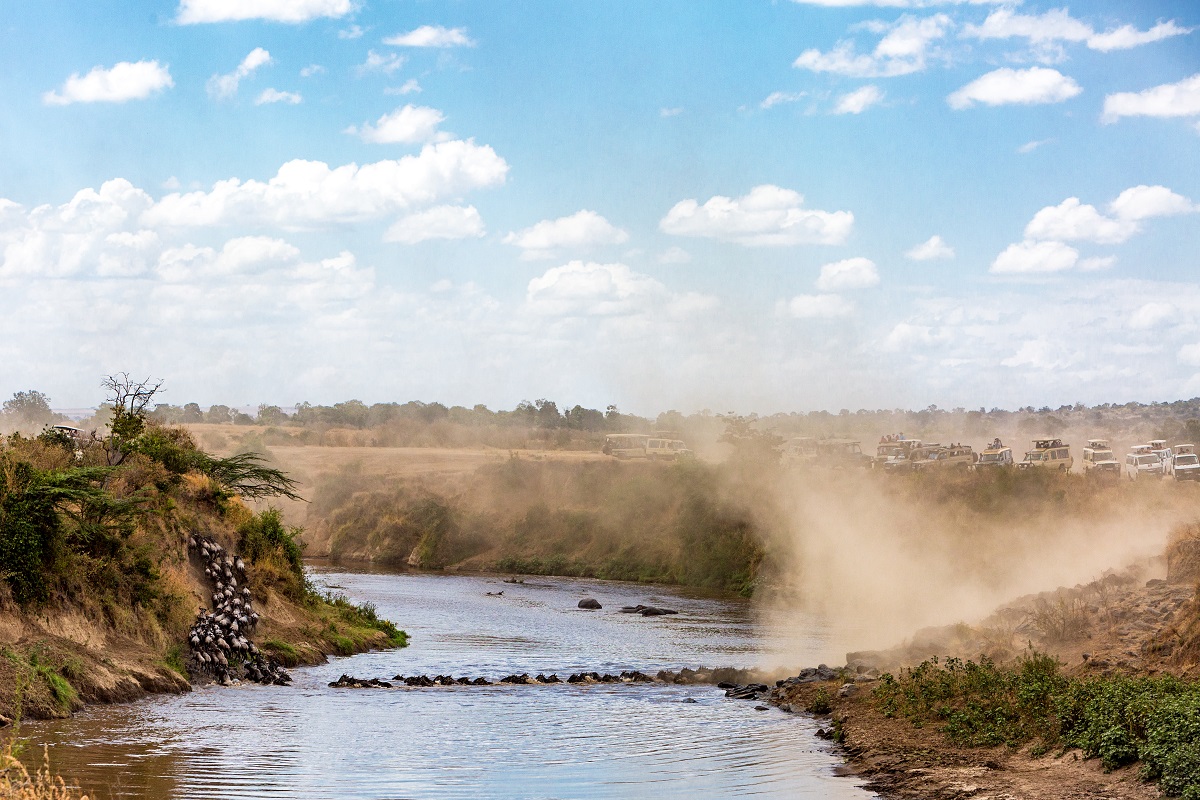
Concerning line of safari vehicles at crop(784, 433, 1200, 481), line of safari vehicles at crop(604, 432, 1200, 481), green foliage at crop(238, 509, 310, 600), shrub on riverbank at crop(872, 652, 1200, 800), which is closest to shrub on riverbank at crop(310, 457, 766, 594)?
line of safari vehicles at crop(604, 432, 1200, 481)

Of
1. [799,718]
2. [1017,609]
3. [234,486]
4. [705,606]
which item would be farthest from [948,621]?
[234,486]

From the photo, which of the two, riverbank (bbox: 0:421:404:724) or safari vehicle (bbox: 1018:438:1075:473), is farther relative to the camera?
safari vehicle (bbox: 1018:438:1075:473)

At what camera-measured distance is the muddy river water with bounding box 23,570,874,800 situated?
68.1ft

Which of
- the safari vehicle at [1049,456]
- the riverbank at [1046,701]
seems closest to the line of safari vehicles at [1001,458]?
the safari vehicle at [1049,456]

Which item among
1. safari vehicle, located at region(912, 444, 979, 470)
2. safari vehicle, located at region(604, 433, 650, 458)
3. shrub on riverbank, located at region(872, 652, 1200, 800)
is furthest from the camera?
safari vehicle, located at region(604, 433, 650, 458)

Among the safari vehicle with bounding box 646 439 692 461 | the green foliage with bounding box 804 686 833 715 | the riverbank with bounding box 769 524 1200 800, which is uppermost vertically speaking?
the safari vehicle with bounding box 646 439 692 461

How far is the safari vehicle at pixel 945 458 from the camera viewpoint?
83.1 meters

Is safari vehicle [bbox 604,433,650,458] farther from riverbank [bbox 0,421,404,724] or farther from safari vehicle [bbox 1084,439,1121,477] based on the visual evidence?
riverbank [bbox 0,421,404,724]

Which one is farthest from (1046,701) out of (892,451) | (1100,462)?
(892,451)

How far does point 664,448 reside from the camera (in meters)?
107

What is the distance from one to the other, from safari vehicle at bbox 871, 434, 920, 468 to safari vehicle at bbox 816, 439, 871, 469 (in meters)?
0.92

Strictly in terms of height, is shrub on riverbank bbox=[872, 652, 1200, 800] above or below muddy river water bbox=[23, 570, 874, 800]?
above

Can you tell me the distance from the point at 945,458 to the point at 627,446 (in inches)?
1355

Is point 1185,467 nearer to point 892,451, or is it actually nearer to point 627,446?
point 892,451
